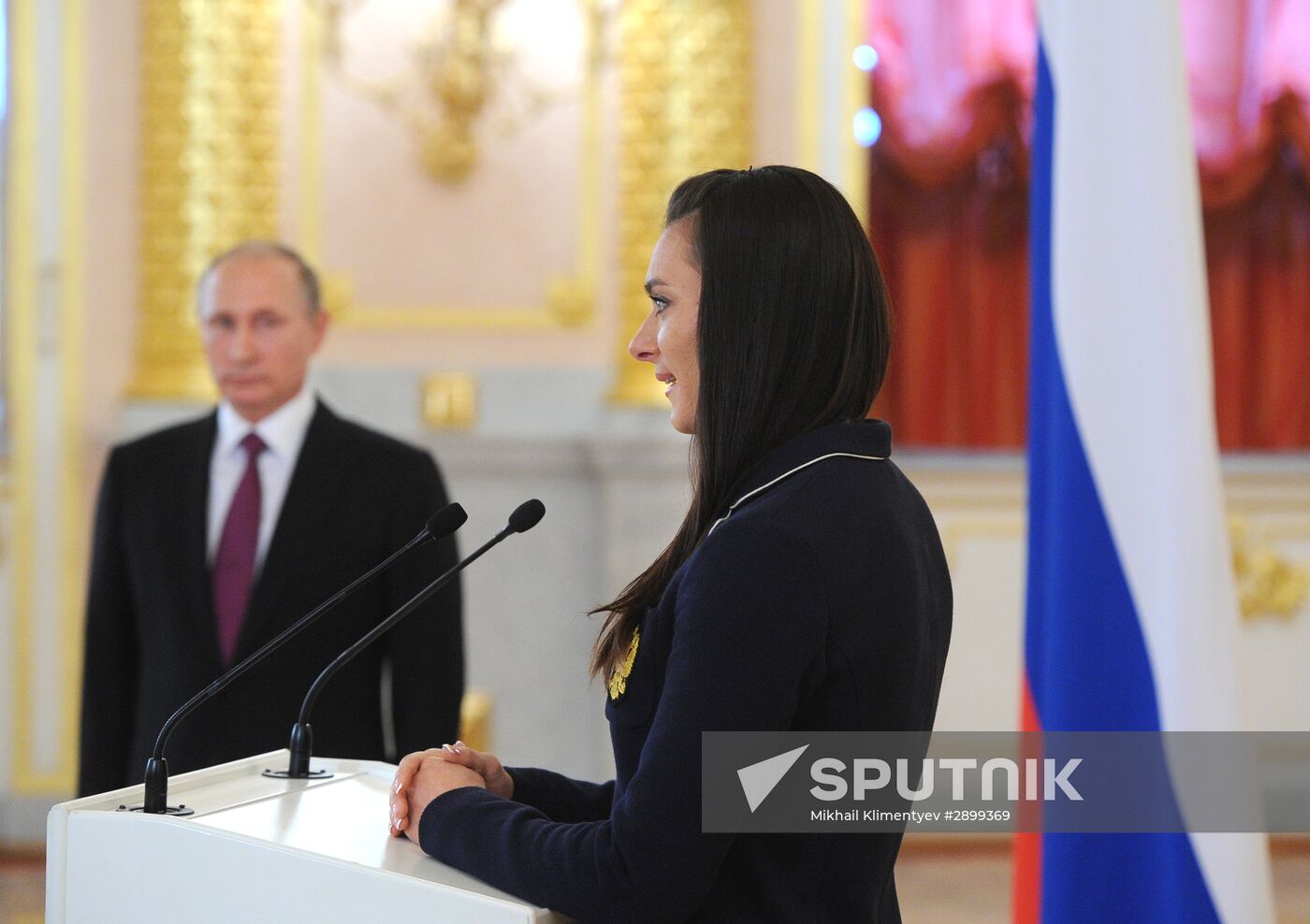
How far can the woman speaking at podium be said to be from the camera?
1135 mm

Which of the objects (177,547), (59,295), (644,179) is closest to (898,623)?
(177,547)

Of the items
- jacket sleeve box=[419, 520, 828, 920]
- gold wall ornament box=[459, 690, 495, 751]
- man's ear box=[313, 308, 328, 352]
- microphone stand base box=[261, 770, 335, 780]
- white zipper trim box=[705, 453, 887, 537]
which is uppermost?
man's ear box=[313, 308, 328, 352]

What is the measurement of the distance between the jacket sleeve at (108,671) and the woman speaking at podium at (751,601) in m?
1.23

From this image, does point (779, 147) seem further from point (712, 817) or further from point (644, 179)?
point (712, 817)

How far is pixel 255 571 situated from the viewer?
2379 mm

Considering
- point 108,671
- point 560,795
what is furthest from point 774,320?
point 108,671

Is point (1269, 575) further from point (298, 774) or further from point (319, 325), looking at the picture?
point (298, 774)

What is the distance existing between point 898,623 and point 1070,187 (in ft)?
2.89

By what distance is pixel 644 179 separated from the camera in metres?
4.74

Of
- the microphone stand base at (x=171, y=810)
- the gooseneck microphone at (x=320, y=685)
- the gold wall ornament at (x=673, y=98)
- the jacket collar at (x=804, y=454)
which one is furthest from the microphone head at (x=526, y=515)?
the gold wall ornament at (x=673, y=98)

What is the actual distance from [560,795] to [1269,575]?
4085 millimetres

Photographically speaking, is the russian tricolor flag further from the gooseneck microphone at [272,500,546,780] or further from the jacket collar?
the gooseneck microphone at [272,500,546,780]

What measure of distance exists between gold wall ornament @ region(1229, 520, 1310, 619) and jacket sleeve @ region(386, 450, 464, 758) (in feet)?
11.2

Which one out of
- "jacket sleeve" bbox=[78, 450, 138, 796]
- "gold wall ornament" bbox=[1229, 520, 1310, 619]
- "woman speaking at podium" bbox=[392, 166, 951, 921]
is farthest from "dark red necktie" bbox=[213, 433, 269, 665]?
"gold wall ornament" bbox=[1229, 520, 1310, 619]
